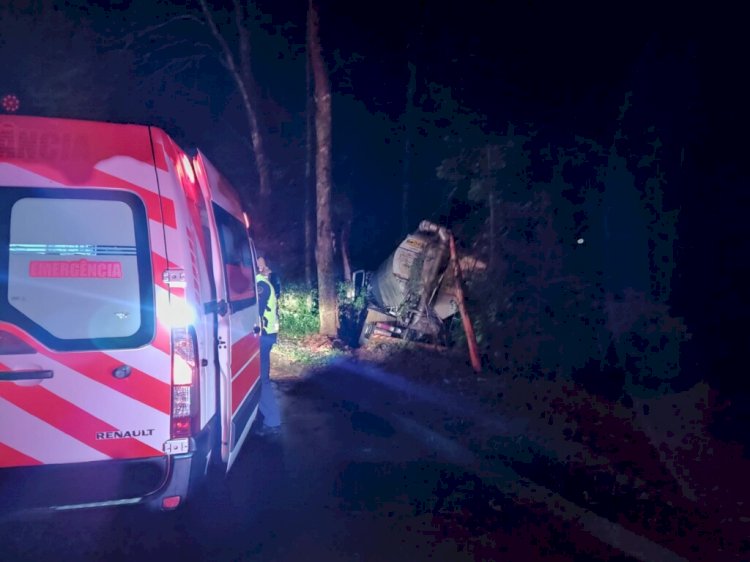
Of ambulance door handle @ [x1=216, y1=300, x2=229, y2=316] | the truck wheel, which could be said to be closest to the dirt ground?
the truck wheel

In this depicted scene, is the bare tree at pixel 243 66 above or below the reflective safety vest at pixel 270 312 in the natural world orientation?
above

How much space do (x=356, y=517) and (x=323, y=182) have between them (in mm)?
8982

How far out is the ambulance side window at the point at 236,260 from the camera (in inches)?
187

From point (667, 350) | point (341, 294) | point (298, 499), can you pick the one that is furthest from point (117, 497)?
point (341, 294)

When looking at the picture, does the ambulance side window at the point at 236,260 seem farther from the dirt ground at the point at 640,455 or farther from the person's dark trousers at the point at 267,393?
the dirt ground at the point at 640,455

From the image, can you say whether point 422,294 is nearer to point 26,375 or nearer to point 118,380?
point 118,380

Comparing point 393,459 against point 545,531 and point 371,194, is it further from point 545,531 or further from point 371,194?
point 371,194

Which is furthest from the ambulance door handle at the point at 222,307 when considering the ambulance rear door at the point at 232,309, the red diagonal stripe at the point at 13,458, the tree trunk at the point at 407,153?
the tree trunk at the point at 407,153

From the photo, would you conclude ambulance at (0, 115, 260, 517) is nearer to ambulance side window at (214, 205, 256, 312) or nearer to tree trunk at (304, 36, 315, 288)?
ambulance side window at (214, 205, 256, 312)

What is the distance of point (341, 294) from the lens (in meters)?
14.3

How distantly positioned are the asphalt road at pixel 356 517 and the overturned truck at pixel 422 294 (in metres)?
→ 3.69

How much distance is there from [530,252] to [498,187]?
119cm

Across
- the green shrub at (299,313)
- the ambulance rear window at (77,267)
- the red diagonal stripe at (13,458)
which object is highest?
the ambulance rear window at (77,267)

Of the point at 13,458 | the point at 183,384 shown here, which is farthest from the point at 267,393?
the point at 13,458
